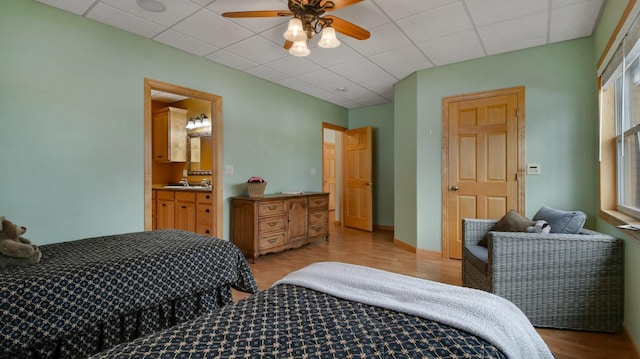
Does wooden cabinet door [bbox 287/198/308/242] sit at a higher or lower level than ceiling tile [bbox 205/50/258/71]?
lower

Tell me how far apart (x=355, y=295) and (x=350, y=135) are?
5.29 meters

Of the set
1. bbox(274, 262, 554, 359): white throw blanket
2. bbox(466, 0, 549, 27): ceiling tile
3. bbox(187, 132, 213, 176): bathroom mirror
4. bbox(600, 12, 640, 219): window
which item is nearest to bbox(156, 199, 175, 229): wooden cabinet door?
bbox(187, 132, 213, 176): bathroom mirror

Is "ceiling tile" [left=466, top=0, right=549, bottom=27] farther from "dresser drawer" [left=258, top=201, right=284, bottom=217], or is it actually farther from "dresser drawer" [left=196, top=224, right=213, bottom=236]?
"dresser drawer" [left=196, top=224, right=213, bottom=236]

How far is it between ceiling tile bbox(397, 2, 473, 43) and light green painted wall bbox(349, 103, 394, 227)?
2909 millimetres

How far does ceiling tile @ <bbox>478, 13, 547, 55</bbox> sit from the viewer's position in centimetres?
287

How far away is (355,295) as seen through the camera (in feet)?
4.08

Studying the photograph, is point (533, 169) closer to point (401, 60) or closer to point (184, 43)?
point (401, 60)

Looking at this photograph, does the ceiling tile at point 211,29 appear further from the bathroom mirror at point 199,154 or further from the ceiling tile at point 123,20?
the bathroom mirror at point 199,154

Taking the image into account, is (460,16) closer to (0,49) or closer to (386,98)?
(386,98)

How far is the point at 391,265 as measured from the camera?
371 cm

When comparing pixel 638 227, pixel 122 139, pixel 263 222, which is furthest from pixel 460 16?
pixel 122 139

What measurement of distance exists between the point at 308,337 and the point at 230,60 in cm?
360

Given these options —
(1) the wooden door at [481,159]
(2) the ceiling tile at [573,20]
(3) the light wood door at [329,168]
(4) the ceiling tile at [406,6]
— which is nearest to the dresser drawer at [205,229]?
(1) the wooden door at [481,159]

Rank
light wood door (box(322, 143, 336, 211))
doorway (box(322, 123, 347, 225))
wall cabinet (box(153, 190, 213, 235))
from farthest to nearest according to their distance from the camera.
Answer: light wood door (box(322, 143, 336, 211)) < doorway (box(322, 123, 347, 225)) < wall cabinet (box(153, 190, 213, 235))
